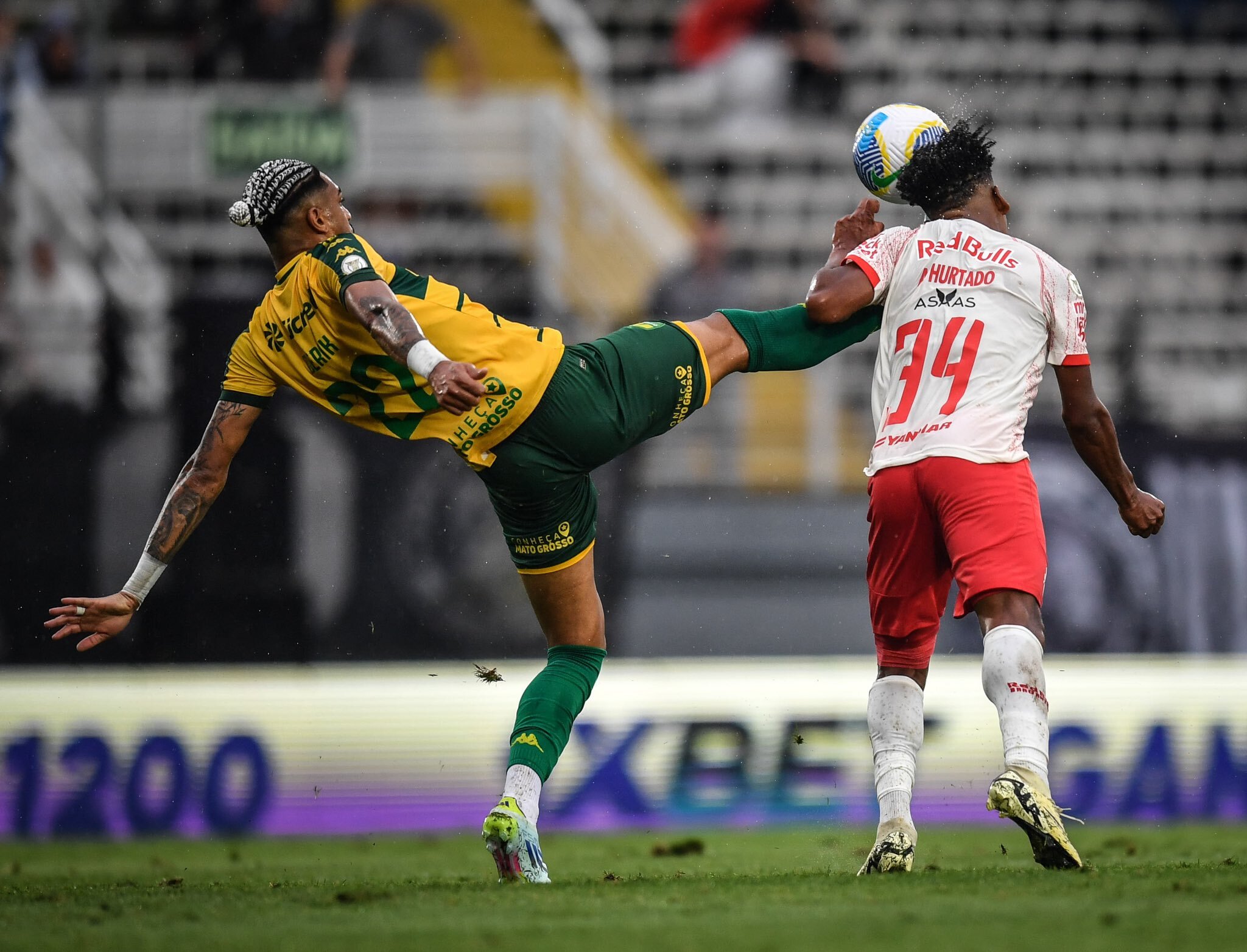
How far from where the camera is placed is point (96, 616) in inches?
201

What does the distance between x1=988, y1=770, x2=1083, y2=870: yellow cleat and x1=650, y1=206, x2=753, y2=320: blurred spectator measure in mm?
6520

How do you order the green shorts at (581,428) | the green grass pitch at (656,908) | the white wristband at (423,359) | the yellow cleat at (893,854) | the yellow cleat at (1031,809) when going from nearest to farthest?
the green grass pitch at (656,908) < the yellow cleat at (1031,809) < the white wristband at (423,359) < the yellow cleat at (893,854) < the green shorts at (581,428)

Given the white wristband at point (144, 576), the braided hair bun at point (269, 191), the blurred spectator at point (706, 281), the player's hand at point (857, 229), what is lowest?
the white wristband at point (144, 576)

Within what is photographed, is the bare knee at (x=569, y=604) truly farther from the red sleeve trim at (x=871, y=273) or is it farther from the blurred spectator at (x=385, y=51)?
the blurred spectator at (x=385, y=51)

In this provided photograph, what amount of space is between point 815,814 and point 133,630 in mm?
3849

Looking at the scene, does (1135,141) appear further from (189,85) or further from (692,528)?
(189,85)

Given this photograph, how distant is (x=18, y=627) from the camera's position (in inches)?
332

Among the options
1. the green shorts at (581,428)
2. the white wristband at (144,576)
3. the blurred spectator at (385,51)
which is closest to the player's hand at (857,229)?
the green shorts at (581,428)

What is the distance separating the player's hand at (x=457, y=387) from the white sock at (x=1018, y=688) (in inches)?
65.5

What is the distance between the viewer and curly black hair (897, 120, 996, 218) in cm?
505

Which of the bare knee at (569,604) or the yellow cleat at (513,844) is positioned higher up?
the bare knee at (569,604)

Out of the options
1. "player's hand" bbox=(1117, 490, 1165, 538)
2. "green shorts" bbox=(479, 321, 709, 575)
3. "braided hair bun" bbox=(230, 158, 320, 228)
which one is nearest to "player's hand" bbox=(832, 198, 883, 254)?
"green shorts" bbox=(479, 321, 709, 575)

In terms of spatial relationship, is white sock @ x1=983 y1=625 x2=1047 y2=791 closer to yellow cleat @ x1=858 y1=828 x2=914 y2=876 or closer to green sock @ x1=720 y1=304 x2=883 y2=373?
yellow cleat @ x1=858 y1=828 x2=914 y2=876

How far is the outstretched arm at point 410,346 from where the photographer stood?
436 cm
